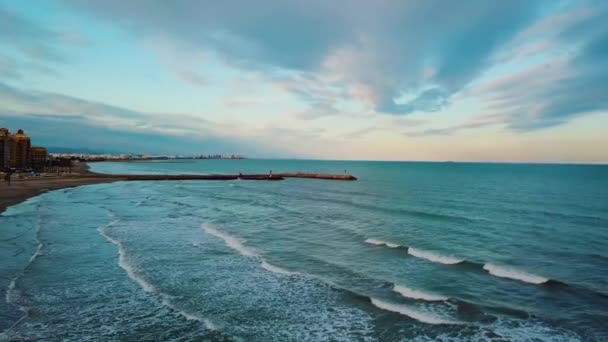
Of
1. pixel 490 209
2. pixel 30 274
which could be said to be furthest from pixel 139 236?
pixel 490 209

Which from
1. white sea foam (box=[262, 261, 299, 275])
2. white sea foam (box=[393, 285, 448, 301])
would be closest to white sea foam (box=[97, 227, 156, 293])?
white sea foam (box=[262, 261, 299, 275])

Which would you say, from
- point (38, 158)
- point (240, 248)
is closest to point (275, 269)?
point (240, 248)

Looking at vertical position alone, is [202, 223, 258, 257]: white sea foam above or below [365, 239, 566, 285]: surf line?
below

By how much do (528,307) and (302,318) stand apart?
7.23 metres

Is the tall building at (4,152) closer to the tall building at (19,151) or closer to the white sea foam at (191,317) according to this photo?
the tall building at (19,151)

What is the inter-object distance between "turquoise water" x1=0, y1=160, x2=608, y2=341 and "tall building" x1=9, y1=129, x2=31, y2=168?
77.9 metres

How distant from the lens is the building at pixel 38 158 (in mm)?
98262

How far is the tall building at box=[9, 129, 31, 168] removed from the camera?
91075 millimetres

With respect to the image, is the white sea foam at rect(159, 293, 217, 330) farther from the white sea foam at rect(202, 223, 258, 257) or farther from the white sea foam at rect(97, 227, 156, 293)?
the white sea foam at rect(202, 223, 258, 257)

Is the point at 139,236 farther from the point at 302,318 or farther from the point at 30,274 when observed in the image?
the point at 302,318

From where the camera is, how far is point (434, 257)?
1878 centimetres

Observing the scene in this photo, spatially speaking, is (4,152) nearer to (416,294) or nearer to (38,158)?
(38,158)

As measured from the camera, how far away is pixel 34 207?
33562mm

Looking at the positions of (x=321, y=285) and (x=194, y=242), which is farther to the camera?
(x=194, y=242)
